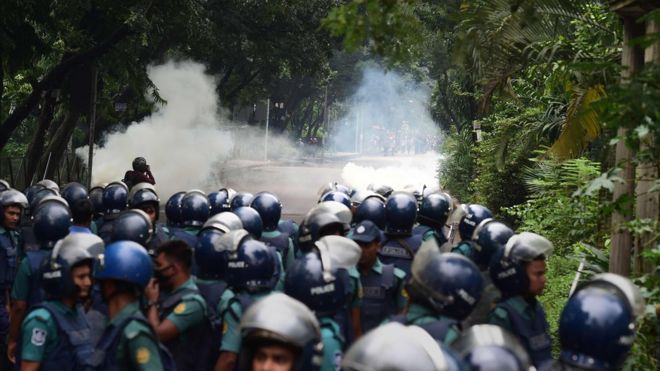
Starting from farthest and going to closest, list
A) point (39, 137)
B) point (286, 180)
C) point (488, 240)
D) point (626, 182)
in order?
point (286, 180) → point (39, 137) → point (626, 182) → point (488, 240)

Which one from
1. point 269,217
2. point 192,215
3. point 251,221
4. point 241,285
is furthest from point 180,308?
point 269,217

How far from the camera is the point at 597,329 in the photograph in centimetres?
372

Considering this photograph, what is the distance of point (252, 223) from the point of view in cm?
747

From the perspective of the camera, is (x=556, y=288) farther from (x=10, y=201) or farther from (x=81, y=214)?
(x=10, y=201)

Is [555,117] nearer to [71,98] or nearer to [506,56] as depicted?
[506,56]

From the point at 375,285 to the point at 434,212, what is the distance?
232cm

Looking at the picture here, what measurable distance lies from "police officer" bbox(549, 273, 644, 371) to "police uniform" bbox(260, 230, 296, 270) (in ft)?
12.6

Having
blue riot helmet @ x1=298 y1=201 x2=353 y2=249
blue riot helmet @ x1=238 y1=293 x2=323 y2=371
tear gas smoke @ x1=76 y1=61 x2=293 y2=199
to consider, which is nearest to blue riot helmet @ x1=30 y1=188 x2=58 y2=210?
blue riot helmet @ x1=298 y1=201 x2=353 y2=249

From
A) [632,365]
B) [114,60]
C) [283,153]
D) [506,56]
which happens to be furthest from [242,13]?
[283,153]

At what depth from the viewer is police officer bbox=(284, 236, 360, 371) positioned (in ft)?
14.4

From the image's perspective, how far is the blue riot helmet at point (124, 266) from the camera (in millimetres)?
4504

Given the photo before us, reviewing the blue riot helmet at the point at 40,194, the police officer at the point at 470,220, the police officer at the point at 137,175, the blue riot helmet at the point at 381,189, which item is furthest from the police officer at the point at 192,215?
the police officer at the point at 137,175

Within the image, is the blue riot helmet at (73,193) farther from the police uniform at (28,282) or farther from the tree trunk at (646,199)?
the tree trunk at (646,199)

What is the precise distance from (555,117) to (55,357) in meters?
11.2
